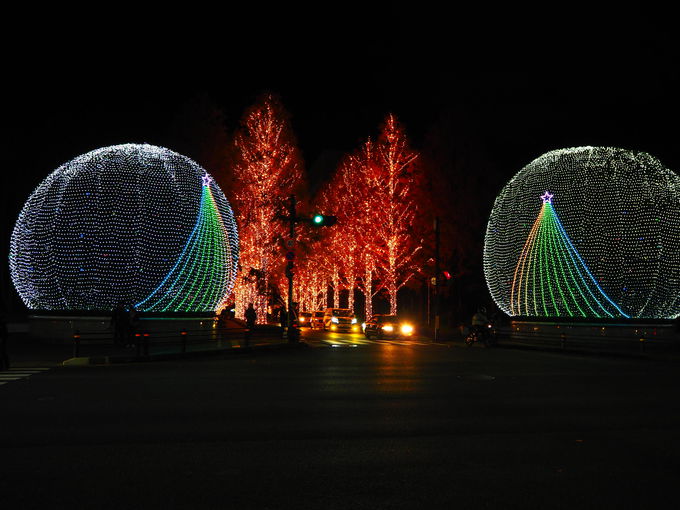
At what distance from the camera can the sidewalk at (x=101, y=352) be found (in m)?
20.4

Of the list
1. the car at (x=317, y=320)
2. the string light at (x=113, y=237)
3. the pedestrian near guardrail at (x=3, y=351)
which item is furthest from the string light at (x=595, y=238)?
the car at (x=317, y=320)

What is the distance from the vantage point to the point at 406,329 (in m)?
36.5

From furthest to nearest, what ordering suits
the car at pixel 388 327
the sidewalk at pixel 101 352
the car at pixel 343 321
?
the car at pixel 343 321 → the car at pixel 388 327 → the sidewalk at pixel 101 352

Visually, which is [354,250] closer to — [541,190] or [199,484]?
[541,190]

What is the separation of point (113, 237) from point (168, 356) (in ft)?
23.7

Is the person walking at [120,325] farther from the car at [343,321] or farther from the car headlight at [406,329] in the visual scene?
the car at [343,321]

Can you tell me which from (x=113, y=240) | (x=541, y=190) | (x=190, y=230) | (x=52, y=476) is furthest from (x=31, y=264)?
(x=52, y=476)

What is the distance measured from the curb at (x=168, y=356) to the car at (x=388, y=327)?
975 centimetres

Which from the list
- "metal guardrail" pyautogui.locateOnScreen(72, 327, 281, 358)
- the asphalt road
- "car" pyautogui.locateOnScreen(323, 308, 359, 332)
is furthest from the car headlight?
the asphalt road

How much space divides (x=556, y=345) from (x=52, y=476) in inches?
969

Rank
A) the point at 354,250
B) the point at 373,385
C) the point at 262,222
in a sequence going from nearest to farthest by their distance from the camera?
the point at 373,385 < the point at 262,222 < the point at 354,250

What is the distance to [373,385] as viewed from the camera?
1465 cm

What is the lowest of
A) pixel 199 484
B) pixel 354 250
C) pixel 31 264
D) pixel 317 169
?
pixel 199 484

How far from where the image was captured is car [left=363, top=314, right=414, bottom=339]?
120 feet
